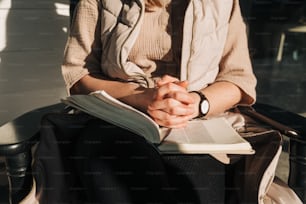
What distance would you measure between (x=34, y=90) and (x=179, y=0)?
654mm

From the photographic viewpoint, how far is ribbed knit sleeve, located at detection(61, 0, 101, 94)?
3.28 ft

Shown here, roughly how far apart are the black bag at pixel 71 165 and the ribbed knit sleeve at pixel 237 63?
6.4 inches

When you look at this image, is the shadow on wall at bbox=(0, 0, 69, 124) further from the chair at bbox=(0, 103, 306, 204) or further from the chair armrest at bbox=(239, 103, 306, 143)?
the chair armrest at bbox=(239, 103, 306, 143)

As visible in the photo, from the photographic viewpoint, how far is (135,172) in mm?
696

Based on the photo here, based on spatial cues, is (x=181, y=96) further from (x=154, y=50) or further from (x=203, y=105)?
(x=154, y=50)

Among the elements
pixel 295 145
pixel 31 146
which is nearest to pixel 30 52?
pixel 31 146

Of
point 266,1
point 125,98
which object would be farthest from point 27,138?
point 266,1

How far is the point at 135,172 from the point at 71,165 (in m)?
0.15

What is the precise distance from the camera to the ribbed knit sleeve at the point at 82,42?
1.00m

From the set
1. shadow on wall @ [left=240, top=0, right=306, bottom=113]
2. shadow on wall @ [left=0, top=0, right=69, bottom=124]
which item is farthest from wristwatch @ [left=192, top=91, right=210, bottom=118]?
shadow on wall @ [left=240, top=0, right=306, bottom=113]

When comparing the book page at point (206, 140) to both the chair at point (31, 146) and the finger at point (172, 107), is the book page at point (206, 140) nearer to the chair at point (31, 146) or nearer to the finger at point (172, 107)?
the finger at point (172, 107)

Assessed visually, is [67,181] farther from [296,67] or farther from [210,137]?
[296,67]

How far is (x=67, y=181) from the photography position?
0.76 m

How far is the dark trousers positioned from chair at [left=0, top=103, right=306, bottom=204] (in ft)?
0.33
